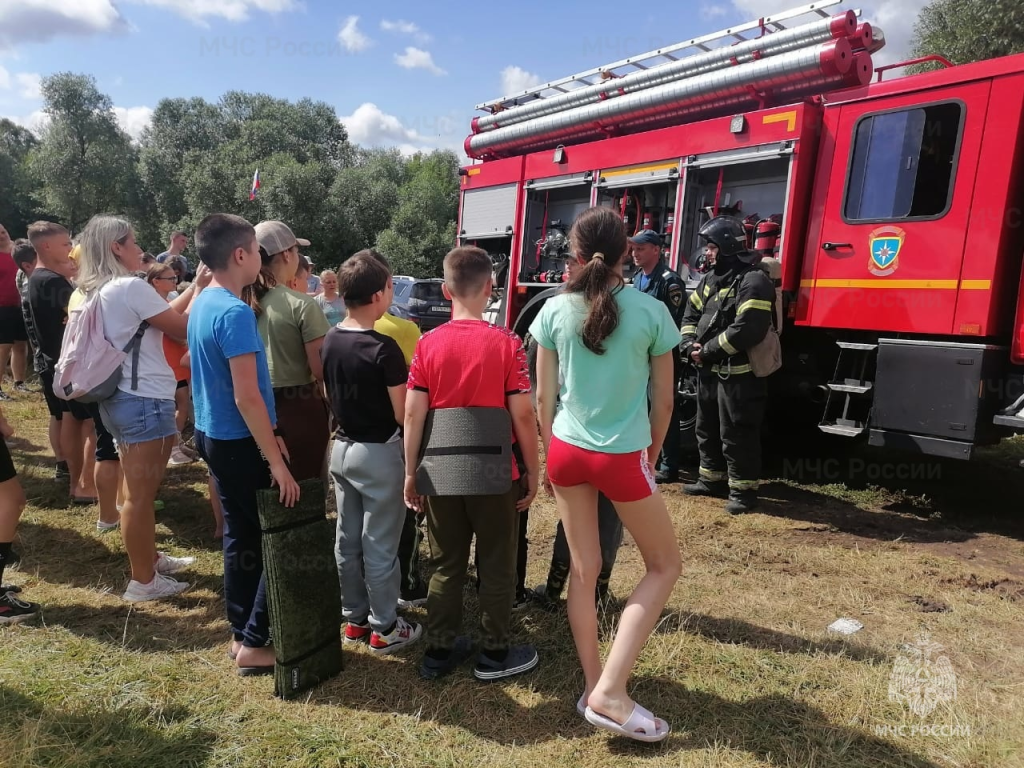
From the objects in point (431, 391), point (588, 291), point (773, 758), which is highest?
point (588, 291)

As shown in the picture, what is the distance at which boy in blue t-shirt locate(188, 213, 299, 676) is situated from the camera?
2434 mm

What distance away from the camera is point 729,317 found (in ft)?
15.3

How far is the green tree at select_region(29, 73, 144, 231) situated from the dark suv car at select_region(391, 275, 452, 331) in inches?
1071

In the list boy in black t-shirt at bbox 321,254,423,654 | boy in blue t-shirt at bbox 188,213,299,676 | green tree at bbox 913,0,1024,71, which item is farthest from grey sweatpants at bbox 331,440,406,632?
green tree at bbox 913,0,1024,71

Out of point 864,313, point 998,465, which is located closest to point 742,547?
point 864,313

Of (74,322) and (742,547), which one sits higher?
(74,322)

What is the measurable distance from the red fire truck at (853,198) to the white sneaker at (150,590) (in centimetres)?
398

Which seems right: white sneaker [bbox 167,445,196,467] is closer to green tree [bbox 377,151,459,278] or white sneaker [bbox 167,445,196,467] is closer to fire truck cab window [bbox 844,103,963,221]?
fire truck cab window [bbox 844,103,963,221]

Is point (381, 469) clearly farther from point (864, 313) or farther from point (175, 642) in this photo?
point (864, 313)

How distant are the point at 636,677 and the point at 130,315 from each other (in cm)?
272

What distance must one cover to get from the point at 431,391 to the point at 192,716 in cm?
143

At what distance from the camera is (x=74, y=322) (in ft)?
10.5

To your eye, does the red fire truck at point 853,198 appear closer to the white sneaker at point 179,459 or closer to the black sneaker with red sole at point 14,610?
the white sneaker at point 179,459

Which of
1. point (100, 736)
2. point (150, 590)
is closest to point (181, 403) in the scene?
point (150, 590)
